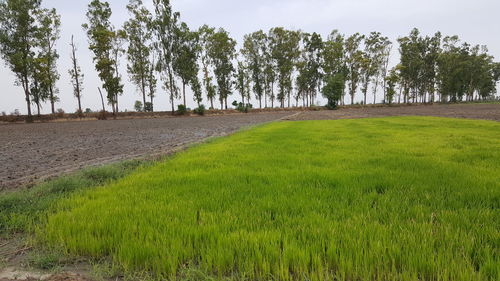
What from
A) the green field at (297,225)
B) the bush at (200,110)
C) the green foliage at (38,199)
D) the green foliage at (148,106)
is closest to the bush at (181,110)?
the bush at (200,110)

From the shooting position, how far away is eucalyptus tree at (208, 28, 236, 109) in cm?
6178

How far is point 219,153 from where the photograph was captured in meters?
7.08

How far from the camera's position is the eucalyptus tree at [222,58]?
61781 millimetres

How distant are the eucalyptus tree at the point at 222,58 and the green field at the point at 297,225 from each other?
61.5m

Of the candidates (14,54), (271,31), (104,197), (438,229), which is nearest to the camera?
(438,229)

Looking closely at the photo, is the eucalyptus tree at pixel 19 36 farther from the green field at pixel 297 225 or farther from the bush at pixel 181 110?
the green field at pixel 297 225

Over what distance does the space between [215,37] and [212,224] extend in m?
64.7

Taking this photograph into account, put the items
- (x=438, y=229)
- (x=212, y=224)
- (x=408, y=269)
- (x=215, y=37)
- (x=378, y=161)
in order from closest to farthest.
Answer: (x=408, y=269) → (x=438, y=229) → (x=212, y=224) → (x=378, y=161) → (x=215, y=37)

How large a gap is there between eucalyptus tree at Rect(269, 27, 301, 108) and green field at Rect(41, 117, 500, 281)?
65.7 metres

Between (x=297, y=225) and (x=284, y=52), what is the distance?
2777 inches

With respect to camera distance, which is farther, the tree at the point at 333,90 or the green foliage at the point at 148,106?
the tree at the point at 333,90

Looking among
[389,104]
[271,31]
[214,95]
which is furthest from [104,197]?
[389,104]

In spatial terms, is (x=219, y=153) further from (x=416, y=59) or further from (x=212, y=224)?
(x=416, y=59)

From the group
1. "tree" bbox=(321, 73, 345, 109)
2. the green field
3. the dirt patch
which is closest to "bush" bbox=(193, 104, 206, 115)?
the dirt patch
